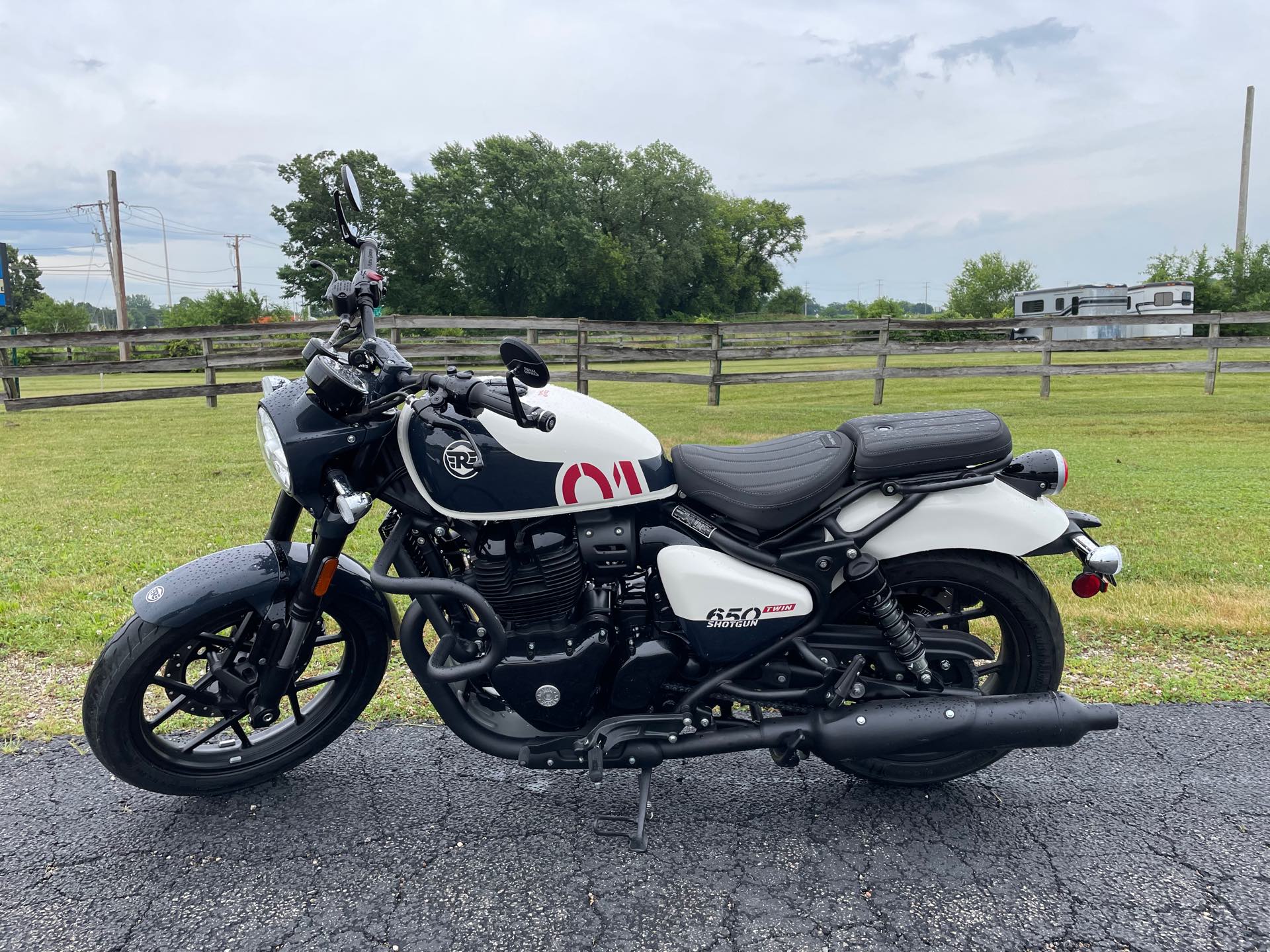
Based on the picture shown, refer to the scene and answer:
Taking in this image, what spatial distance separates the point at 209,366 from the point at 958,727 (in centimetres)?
1519

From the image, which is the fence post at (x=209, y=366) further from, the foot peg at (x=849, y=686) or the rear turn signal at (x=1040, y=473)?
the rear turn signal at (x=1040, y=473)

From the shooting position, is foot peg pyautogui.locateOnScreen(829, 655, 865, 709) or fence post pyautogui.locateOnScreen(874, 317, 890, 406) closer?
foot peg pyautogui.locateOnScreen(829, 655, 865, 709)

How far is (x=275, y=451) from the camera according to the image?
93.3 inches

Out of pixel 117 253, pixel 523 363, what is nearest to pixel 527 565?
pixel 523 363

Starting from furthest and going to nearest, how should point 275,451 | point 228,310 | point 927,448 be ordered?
1. point 228,310
2. point 927,448
3. point 275,451

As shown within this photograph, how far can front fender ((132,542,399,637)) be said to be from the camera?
98.9 inches

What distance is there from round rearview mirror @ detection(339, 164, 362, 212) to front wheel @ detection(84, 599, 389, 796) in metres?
1.28

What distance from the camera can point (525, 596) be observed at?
8.00ft

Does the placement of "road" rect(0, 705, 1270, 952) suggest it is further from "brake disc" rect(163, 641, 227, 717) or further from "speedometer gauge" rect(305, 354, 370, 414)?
"speedometer gauge" rect(305, 354, 370, 414)

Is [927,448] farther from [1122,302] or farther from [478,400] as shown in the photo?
[1122,302]

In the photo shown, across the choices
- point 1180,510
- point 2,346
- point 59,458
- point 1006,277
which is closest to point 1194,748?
point 1180,510

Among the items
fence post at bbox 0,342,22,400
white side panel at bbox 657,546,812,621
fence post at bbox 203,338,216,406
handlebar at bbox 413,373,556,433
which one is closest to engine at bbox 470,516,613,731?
white side panel at bbox 657,546,812,621

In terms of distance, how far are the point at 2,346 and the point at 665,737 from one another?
15.1 m

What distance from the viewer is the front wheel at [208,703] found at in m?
2.51
